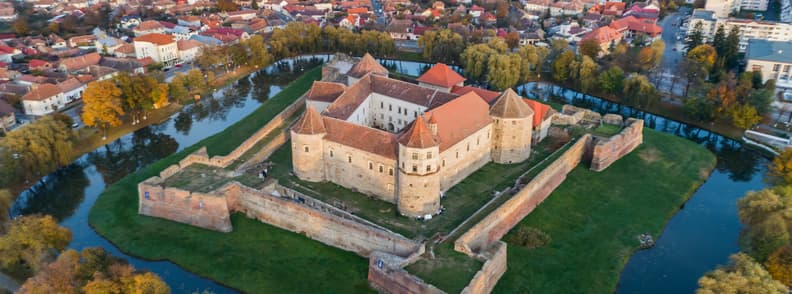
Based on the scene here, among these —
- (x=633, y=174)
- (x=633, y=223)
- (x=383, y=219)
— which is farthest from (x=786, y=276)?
(x=383, y=219)

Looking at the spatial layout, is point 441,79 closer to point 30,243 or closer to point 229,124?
point 229,124

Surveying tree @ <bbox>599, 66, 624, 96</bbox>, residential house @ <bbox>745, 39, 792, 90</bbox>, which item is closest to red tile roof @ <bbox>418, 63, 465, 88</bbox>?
tree @ <bbox>599, 66, 624, 96</bbox>

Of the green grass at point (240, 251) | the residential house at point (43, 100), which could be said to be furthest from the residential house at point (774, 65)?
the residential house at point (43, 100)

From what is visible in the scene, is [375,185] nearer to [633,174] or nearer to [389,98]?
[389,98]

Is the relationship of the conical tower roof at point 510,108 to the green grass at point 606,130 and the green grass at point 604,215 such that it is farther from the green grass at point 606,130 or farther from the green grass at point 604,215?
the green grass at point 606,130

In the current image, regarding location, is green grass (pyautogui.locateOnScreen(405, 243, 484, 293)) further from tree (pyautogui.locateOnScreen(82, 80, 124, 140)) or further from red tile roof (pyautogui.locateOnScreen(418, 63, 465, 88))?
tree (pyautogui.locateOnScreen(82, 80, 124, 140))
